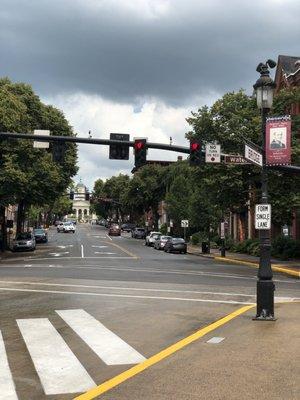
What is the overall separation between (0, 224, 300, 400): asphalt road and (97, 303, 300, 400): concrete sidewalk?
0.53 meters

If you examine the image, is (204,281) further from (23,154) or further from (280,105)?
(23,154)

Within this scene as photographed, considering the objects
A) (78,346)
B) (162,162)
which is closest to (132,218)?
(162,162)

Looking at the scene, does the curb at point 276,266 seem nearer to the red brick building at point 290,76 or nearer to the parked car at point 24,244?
the red brick building at point 290,76

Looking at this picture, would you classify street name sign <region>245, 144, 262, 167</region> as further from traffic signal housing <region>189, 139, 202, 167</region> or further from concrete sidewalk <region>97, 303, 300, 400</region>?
traffic signal housing <region>189, 139, 202, 167</region>

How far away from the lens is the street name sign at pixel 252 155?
42.5 feet

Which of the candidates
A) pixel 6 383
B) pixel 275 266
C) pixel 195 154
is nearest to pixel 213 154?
pixel 195 154

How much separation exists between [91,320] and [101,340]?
2146 millimetres

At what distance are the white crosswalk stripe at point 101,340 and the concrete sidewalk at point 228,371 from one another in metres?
0.61

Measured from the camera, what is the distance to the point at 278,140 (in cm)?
1310

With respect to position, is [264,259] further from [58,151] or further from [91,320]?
[58,151]

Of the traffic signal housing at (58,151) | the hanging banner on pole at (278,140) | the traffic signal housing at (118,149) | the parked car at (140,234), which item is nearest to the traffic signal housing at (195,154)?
the traffic signal housing at (118,149)

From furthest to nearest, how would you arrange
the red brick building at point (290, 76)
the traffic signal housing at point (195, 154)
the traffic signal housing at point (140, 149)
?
the red brick building at point (290, 76) < the traffic signal housing at point (140, 149) < the traffic signal housing at point (195, 154)

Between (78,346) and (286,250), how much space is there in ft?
93.5

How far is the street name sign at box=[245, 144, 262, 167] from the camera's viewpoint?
12961 mm
